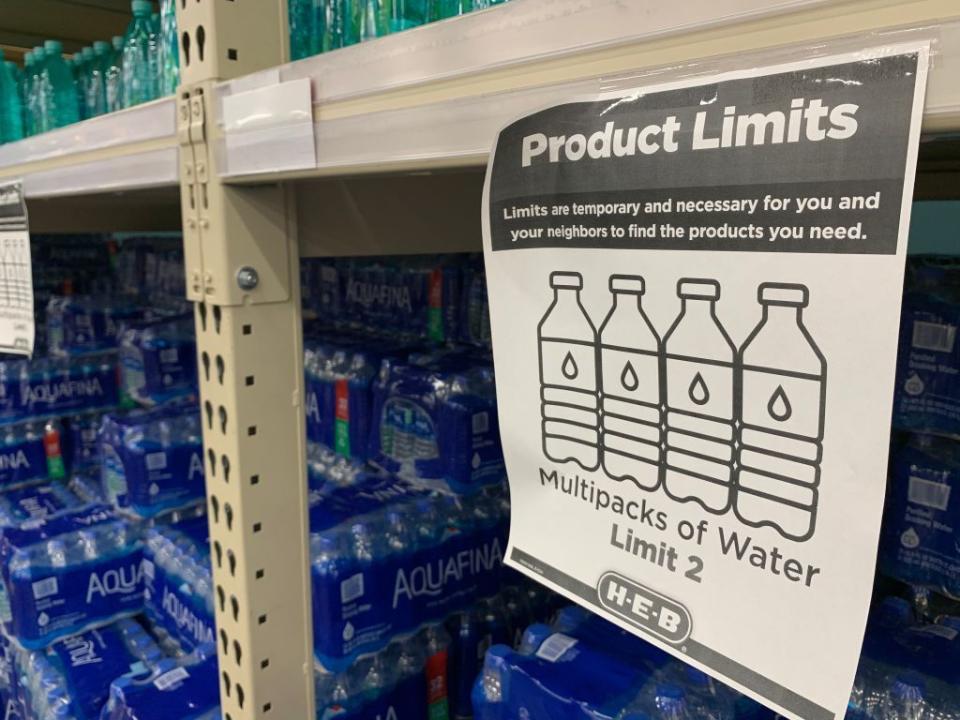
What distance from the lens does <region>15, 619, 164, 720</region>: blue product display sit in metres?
1.26

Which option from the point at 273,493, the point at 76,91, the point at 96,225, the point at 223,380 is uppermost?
the point at 76,91

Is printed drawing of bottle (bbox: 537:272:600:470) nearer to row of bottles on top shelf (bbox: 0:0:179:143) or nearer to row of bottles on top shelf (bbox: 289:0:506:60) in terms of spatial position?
row of bottles on top shelf (bbox: 289:0:506:60)

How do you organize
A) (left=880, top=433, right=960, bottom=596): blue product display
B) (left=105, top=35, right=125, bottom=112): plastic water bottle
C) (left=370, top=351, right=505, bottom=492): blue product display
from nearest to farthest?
(left=880, top=433, right=960, bottom=596): blue product display, (left=370, top=351, right=505, bottom=492): blue product display, (left=105, top=35, right=125, bottom=112): plastic water bottle

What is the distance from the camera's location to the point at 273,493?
2.35ft

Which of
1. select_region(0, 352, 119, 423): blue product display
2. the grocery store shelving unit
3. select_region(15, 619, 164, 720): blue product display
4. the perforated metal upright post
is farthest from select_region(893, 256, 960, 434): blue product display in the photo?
select_region(0, 352, 119, 423): blue product display

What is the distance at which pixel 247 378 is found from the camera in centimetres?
68

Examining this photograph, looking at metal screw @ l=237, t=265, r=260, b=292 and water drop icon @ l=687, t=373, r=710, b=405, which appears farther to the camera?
Answer: metal screw @ l=237, t=265, r=260, b=292

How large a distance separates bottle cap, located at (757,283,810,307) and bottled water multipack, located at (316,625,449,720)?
3.15ft

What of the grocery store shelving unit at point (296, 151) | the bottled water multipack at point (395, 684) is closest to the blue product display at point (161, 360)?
the grocery store shelving unit at point (296, 151)

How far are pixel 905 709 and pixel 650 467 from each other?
441 millimetres

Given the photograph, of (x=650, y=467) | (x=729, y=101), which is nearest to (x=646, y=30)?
(x=729, y=101)

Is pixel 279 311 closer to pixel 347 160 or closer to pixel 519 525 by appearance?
pixel 347 160

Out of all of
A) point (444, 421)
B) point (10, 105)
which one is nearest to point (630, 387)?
point (444, 421)

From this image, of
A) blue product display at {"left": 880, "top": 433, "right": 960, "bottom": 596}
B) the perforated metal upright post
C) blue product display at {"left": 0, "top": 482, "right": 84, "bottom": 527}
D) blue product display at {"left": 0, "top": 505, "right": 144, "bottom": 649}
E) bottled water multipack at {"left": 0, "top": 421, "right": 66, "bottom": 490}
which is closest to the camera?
the perforated metal upright post
